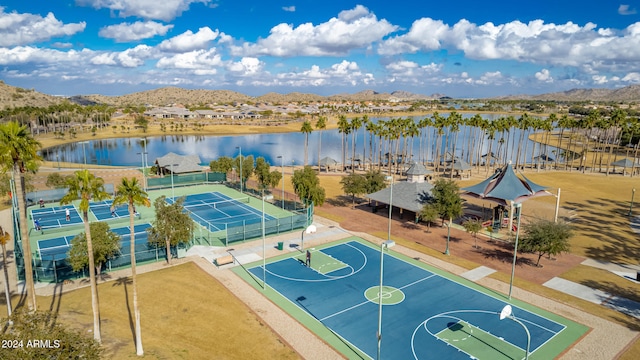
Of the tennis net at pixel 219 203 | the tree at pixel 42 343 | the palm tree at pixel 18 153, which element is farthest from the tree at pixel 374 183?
the tree at pixel 42 343

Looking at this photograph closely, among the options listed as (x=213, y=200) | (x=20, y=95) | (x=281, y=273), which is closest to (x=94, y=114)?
(x=20, y=95)

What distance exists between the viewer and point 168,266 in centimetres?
3416

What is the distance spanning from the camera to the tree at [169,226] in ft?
109

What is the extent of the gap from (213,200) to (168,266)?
2386 centimetres

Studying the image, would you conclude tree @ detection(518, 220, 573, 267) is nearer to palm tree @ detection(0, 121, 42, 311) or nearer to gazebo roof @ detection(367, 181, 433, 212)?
gazebo roof @ detection(367, 181, 433, 212)

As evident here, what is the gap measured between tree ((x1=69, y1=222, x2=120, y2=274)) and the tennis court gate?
8088 millimetres

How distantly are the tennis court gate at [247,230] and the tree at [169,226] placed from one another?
14.2ft

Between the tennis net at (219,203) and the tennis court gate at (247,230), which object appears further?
the tennis net at (219,203)

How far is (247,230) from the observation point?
40.9 m

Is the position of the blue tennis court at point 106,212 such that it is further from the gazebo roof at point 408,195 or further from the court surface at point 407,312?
the gazebo roof at point 408,195

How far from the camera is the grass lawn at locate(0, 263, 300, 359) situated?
22.3 m

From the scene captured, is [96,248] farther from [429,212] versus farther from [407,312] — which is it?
[429,212]

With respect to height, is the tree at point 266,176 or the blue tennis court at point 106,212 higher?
the tree at point 266,176

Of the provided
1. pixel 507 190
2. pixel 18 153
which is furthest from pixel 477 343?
pixel 18 153
